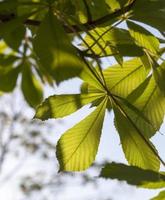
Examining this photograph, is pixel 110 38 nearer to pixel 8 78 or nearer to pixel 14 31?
pixel 14 31

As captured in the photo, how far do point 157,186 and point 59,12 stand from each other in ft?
1.22

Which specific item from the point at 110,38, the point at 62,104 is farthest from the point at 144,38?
the point at 62,104

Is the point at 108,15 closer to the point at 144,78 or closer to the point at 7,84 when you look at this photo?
the point at 144,78

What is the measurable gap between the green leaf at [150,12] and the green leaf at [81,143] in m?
0.22

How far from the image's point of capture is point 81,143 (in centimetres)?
109

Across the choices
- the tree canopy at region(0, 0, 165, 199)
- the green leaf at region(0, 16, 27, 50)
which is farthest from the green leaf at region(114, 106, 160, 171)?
the green leaf at region(0, 16, 27, 50)

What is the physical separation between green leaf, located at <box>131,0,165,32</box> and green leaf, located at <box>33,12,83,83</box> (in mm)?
194

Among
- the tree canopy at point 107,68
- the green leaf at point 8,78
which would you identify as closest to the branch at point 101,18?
the tree canopy at point 107,68

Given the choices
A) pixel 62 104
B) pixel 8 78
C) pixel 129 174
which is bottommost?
pixel 129 174

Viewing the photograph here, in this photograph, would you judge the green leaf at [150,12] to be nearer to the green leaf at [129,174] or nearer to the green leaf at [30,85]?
the green leaf at [129,174]

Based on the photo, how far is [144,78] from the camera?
1.12 meters

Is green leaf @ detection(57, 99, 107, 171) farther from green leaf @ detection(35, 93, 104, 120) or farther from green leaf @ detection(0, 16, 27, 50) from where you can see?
green leaf @ detection(0, 16, 27, 50)

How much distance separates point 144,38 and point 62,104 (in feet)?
0.76

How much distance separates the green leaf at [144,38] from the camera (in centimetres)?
104
